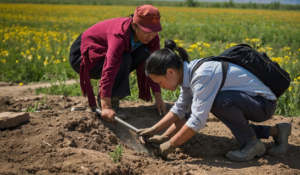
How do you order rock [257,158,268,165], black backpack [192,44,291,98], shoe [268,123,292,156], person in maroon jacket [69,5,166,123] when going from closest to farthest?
black backpack [192,44,291,98] < rock [257,158,268,165] < shoe [268,123,292,156] < person in maroon jacket [69,5,166,123]

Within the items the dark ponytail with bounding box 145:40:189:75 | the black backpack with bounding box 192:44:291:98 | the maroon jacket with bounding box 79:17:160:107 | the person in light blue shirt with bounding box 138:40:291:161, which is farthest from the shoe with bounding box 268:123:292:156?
the maroon jacket with bounding box 79:17:160:107

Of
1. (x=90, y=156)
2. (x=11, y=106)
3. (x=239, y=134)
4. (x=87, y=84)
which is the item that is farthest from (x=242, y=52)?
(x=11, y=106)

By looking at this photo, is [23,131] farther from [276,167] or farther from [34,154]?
[276,167]

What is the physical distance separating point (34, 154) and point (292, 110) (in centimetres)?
306

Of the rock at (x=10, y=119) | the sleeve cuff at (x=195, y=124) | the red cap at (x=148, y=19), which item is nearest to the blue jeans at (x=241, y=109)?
the sleeve cuff at (x=195, y=124)

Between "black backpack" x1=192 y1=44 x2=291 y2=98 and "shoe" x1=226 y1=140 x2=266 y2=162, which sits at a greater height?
"black backpack" x1=192 y1=44 x2=291 y2=98

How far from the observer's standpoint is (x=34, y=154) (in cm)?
210

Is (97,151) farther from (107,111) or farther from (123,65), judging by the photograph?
(123,65)

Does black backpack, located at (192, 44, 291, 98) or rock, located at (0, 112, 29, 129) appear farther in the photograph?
rock, located at (0, 112, 29, 129)

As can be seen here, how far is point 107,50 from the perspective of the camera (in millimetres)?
2855

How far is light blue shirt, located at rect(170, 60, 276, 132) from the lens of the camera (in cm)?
207

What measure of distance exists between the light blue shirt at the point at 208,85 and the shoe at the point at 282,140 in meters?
0.41

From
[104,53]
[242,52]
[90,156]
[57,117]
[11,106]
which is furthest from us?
[11,106]

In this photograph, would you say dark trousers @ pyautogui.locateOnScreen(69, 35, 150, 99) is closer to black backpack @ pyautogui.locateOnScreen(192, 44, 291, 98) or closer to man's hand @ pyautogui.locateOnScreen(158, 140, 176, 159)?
man's hand @ pyautogui.locateOnScreen(158, 140, 176, 159)
